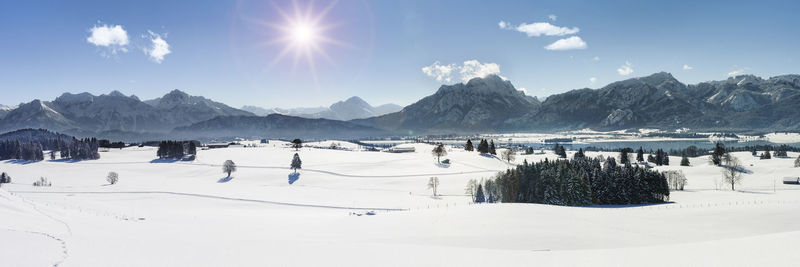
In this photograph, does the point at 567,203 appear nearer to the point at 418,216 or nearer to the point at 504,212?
the point at 504,212

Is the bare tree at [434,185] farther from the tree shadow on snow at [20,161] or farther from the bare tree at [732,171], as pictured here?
the tree shadow on snow at [20,161]

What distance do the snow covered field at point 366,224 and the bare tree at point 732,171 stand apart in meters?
3.00

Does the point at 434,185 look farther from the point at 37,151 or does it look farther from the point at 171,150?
the point at 37,151

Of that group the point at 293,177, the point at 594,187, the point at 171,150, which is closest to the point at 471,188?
the point at 594,187

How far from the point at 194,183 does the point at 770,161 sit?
717 feet

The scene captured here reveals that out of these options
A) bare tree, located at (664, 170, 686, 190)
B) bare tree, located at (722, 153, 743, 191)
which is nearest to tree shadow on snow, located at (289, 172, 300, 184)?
bare tree, located at (664, 170, 686, 190)

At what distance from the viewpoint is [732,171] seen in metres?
104

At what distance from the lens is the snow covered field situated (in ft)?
72.0

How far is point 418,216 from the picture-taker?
57.9 metres

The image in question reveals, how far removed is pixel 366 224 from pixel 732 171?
371 ft

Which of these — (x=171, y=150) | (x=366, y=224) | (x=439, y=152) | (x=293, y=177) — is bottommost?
(x=293, y=177)

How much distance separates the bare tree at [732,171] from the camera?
351 feet

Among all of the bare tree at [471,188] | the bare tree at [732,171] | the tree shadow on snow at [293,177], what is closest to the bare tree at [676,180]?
the bare tree at [732,171]

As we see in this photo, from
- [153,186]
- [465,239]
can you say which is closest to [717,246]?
[465,239]
